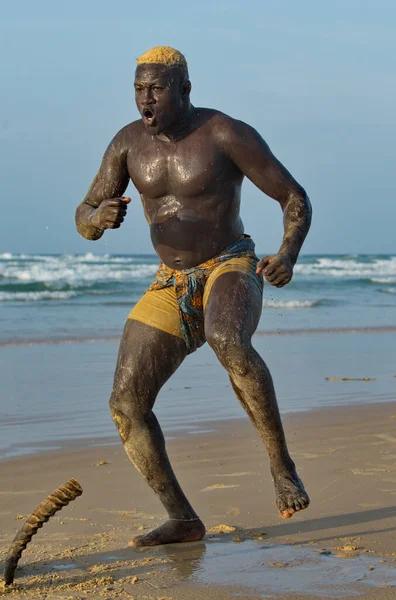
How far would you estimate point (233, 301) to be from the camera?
4.00 meters

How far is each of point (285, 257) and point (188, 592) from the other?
1377 millimetres

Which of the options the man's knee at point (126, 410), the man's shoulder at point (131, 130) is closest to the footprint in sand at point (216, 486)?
the man's knee at point (126, 410)

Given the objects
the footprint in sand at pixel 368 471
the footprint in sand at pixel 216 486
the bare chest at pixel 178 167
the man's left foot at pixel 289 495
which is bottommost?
the footprint in sand at pixel 368 471

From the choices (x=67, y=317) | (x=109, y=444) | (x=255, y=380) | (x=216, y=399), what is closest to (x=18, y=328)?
(x=67, y=317)

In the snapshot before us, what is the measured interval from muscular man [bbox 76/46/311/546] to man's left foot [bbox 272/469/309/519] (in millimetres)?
554

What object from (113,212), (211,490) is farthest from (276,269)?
(211,490)

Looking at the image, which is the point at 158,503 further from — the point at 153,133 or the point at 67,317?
the point at 67,317

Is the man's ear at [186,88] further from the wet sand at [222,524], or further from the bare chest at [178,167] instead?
the wet sand at [222,524]

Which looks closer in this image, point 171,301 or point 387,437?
point 171,301

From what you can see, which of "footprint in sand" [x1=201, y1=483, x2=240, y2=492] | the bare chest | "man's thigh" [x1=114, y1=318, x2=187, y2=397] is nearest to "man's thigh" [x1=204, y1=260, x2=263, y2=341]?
"man's thigh" [x1=114, y1=318, x2=187, y2=397]

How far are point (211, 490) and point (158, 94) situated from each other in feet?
7.39

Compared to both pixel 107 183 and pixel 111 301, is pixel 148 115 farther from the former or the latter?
pixel 111 301

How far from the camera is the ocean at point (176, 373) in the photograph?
7.60 m

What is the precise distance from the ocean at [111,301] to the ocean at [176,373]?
0.04 metres
